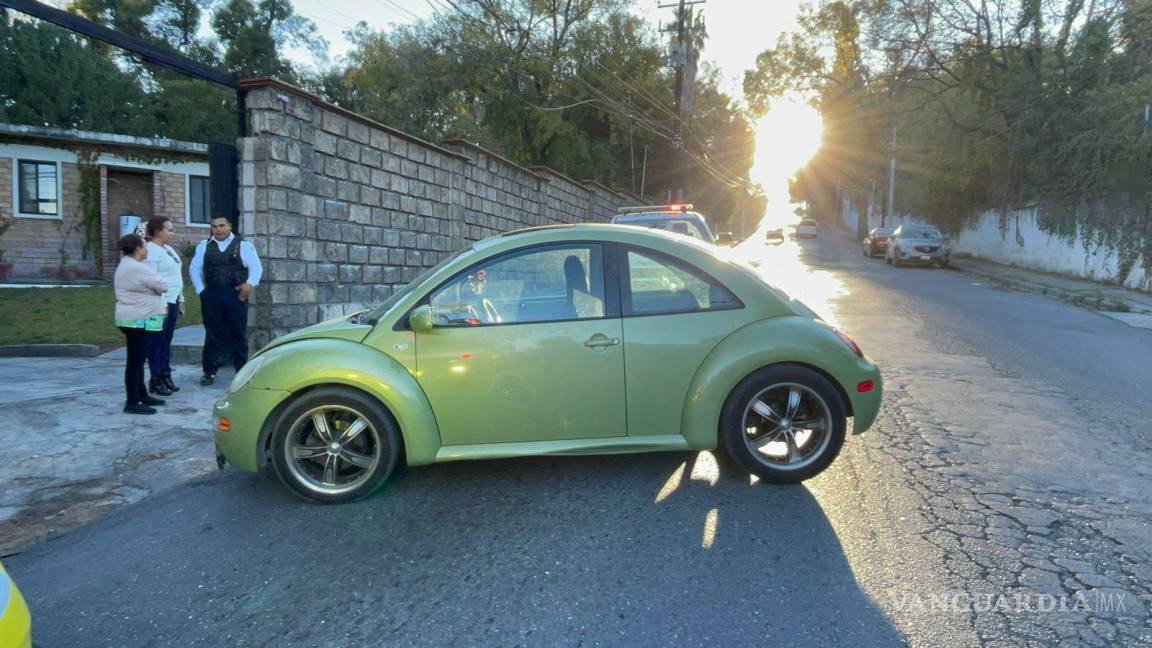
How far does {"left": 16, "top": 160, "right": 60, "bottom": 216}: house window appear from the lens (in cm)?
1762

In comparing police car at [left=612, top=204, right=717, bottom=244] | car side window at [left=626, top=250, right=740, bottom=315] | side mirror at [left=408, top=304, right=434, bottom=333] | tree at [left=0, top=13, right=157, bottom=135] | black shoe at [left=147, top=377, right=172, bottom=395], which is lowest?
black shoe at [left=147, top=377, right=172, bottom=395]

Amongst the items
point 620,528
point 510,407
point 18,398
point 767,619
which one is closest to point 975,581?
point 767,619

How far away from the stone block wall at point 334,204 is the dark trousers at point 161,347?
0.76m

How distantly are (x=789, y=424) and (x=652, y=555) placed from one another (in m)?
1.36

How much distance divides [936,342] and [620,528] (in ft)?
23.5

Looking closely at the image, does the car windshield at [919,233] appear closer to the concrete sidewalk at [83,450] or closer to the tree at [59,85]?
the concrete sidewalk at [83,450]

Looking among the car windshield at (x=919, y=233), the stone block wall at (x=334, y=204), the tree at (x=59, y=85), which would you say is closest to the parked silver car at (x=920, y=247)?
the car windshield at (x=919, y=233)

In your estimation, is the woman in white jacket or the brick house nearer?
the woman in white jacket

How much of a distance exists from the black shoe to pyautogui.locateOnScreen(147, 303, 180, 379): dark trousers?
0.05 m

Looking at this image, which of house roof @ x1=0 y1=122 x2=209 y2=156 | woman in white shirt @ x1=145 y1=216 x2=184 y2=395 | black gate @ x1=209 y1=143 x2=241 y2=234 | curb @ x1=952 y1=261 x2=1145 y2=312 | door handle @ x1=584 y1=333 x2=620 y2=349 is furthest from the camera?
house roof @ x1=0 y1=122 x2=209 y2=156

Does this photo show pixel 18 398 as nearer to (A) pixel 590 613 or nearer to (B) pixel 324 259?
(B) pixel 324 259

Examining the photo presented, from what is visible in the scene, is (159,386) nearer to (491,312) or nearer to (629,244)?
(491,312)

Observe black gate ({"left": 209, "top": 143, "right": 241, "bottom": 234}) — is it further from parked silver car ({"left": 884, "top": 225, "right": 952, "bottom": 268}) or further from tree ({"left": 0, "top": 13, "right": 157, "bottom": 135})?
tree ({"left": 0, "top": 13, "right": 157, "bottom": 135})

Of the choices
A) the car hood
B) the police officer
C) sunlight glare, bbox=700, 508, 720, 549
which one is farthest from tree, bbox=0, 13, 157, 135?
sunlight glare, bbox=700, 508, 720, 549
